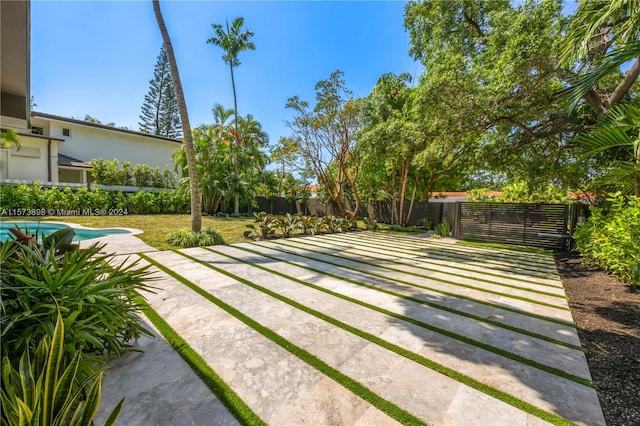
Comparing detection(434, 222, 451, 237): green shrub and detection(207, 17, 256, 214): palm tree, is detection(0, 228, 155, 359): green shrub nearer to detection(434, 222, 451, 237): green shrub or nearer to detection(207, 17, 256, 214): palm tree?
detection(434, 222, 451, 237): green shrub

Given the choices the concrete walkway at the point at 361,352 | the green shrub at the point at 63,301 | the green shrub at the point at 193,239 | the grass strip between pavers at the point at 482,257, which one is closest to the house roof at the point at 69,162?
the green shrub at the point at 193,239

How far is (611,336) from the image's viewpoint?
278 centimetres

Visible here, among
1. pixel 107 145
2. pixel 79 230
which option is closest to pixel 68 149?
pixel 107 145

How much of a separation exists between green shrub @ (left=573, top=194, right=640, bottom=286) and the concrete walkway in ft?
3.08

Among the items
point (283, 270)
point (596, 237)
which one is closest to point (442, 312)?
point (283, 270)

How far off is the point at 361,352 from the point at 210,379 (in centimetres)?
124

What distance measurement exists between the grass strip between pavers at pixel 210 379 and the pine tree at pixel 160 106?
31504mm

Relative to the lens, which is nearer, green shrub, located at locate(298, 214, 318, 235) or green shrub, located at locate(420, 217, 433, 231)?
green shrub, located at locate(298, 214, 318, 235)

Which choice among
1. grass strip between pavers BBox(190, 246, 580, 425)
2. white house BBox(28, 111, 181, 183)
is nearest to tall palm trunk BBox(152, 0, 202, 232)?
grass strip between pavers BBox(190, 246, 580, 425)

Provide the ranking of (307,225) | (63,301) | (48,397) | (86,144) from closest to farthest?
(48,397) < (63,301) < (307,225) < (86,144)

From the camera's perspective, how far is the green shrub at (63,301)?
1.60 meters

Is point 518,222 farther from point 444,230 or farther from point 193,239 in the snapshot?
point 193,239

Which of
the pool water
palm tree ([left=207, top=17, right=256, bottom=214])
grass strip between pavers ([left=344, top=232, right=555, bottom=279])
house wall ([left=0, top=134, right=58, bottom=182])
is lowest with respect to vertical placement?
grass strip between pavers ([left=344, top=232, right=555, bottom=279])

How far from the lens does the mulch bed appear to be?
5.99 feet
